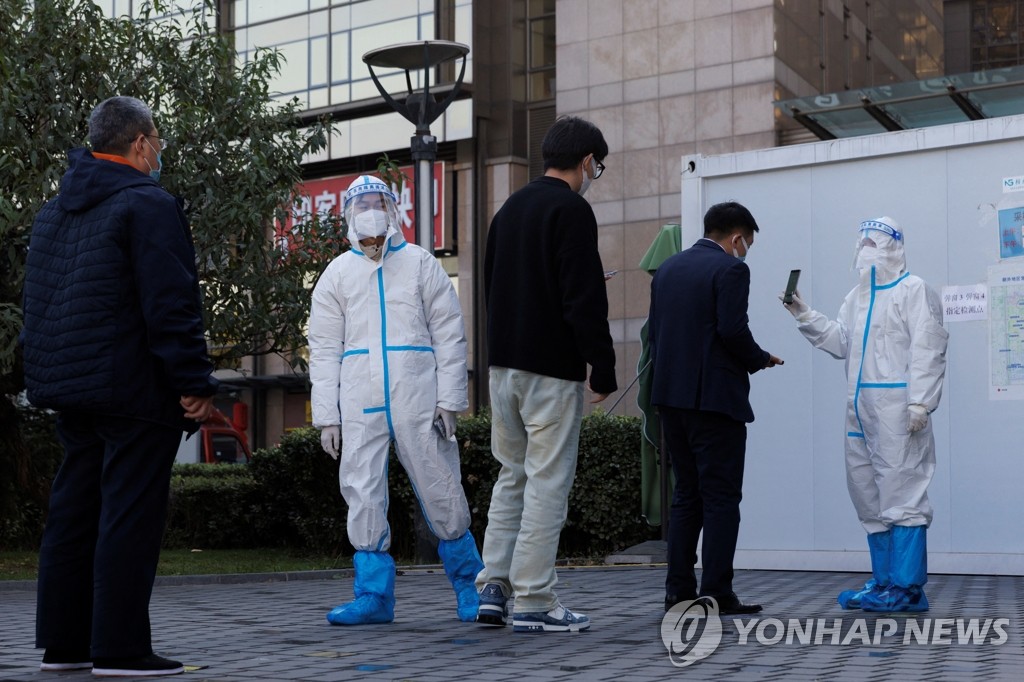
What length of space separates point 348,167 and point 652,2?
8842 millimetres

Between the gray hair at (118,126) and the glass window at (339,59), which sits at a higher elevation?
the glass window at (339,59)

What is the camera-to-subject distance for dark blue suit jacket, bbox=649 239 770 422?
6957 millimetres

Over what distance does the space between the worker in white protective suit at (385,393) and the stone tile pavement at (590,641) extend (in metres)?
0.30

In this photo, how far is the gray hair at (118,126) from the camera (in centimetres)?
543

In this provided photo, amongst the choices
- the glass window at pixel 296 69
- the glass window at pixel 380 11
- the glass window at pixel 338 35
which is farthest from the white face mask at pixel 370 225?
the glass window at pixel 296 69

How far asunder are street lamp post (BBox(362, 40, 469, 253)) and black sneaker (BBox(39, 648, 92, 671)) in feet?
20.8

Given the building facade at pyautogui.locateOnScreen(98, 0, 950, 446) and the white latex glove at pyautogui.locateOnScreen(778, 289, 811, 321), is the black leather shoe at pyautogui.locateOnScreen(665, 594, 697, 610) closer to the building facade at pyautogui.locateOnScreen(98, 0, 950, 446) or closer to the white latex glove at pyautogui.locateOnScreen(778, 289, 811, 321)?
the white latex glove at pyautogui.locateOnScreen(778, 289, 811, 321)

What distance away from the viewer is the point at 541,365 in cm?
637

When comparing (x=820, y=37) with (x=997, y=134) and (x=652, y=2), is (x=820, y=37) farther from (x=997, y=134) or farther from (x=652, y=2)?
(x=997, y=134)

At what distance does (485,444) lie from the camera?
12109mm

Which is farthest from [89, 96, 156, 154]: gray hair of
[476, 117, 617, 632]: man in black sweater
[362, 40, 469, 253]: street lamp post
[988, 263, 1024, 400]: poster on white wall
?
[988, 263, 1024, 400]: poster on white wall

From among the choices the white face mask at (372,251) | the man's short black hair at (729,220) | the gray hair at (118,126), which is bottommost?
the white face mask at (372,251)

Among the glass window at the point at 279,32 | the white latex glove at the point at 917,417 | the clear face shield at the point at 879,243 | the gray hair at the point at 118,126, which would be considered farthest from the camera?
the glass window at the point at 279,32

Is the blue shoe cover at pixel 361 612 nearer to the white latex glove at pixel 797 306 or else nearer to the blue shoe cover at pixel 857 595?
the blue shoe cover at pixel 857 595
